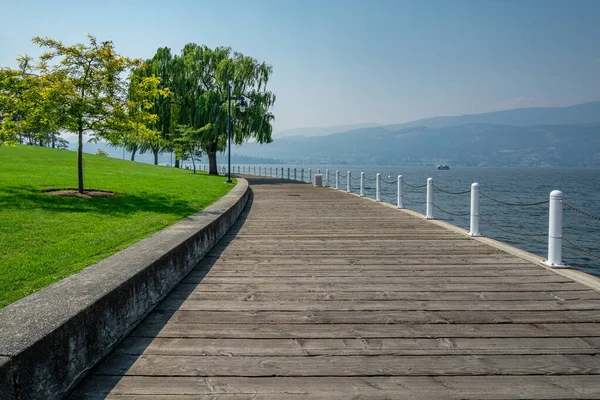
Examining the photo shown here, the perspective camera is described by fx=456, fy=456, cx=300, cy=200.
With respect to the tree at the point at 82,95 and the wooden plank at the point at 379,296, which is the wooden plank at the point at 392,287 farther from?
the tree at the point at 82,95

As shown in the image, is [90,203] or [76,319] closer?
[76,319]

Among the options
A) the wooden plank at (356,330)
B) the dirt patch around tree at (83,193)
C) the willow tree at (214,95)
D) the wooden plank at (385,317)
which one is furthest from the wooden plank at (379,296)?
the willow tree at (214,95)

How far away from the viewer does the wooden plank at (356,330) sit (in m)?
3.70

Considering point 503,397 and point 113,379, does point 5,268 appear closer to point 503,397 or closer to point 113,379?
point 113,379

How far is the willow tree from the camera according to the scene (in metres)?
34.1

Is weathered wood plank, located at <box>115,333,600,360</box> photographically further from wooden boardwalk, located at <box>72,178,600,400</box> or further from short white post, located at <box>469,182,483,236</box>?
short white post, located at <box>469,182,483,236</box>

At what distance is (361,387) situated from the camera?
287 cm

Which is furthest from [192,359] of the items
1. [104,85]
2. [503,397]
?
[104,85]

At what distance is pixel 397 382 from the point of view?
9.65 ft

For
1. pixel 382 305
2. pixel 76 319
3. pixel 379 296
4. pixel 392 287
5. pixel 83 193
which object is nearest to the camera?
pixel 76 319

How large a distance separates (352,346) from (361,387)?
A: 615 millimetres

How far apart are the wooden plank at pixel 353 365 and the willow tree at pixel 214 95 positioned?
102 feet

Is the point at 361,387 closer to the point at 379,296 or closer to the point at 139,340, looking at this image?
the point at 139,340

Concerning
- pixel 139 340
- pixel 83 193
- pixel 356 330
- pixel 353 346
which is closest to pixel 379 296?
pixel 356 330
